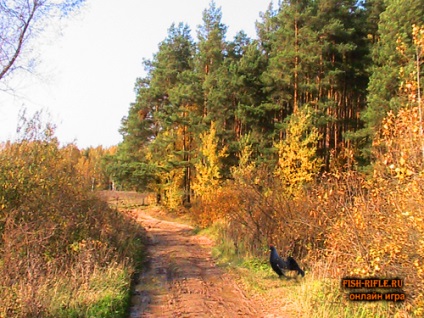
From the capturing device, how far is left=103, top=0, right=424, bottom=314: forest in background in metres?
5.29

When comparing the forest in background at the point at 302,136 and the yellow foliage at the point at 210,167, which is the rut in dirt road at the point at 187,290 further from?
the yellow foliage at the point at 210,167

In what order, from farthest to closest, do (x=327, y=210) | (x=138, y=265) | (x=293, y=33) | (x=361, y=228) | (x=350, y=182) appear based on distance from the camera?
1. (x=293, y=33)
2. (x=138, y=265)
3. (x=327, y=210)
4. (x=350, y=182)
5. (x=361, y=228)

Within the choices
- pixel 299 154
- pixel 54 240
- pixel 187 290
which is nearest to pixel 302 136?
pixel 299 154

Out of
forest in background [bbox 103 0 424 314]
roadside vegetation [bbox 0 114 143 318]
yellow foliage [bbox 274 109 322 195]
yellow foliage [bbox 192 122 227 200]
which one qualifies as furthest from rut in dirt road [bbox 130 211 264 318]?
yellow foliage [bbox 192 122 227 200]

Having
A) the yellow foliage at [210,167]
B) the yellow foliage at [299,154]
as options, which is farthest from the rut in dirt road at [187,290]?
the yellow foliage at [210,167]

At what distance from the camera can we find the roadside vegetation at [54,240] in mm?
6332

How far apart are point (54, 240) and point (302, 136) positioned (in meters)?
15.2

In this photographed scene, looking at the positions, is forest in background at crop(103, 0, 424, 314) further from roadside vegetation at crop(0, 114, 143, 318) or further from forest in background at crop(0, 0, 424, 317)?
roadside vegetation at crop(0, 114, 143, 318)

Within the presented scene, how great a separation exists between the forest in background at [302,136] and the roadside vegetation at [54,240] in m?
4.40

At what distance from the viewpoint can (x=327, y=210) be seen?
877 centimetres

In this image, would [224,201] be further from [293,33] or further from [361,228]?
[293,33]

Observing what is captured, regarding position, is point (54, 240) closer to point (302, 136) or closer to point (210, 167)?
point (302, 136)

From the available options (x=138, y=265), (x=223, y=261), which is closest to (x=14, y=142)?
(x=138, y=265)

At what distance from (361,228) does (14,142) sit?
8365 millimetres
